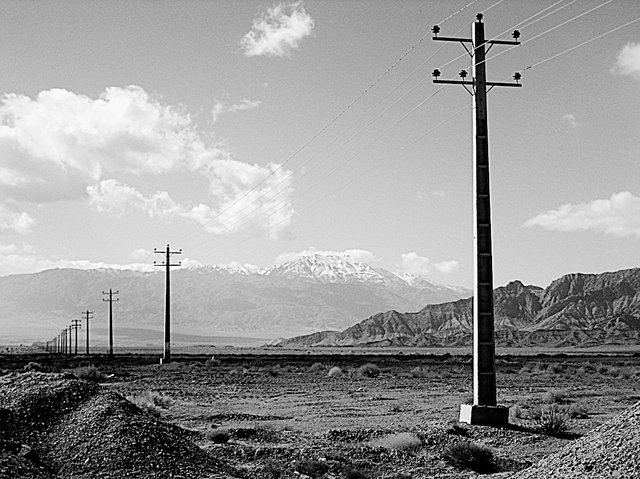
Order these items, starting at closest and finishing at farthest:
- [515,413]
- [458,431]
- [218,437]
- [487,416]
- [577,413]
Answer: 1. [218,437]
2. [458,431]
3. [487,416]
4. [515,413]
5. [577,413]

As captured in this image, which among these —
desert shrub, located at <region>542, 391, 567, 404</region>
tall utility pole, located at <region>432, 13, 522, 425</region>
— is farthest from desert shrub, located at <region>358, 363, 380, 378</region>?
tall utility pole, located at <region>432, 13, 522, 425</region>

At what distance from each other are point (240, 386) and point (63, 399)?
98.9 ft

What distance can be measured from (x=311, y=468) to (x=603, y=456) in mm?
7297

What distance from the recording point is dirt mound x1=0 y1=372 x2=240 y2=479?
1533 centimetres

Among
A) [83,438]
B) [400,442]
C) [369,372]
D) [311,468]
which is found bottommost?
[369,372]

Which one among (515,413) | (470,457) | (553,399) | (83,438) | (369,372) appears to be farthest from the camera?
(369,372)

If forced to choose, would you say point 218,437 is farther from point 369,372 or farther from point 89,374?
point 369,372

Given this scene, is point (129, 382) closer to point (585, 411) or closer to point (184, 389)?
point (184, 389)

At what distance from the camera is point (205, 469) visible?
53.5 ft

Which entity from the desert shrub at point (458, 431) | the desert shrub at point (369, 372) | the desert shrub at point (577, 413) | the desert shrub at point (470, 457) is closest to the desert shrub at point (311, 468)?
the desert shrub at point (470, 457)

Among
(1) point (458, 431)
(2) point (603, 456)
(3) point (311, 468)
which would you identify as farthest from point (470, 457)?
(2) point (603, 456)

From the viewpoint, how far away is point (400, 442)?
21.2 metres

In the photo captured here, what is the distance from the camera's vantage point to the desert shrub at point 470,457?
65.1 ft

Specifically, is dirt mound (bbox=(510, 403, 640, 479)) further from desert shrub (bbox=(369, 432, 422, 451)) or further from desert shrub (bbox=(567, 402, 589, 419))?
desert shrub (bbox=(567, 402, 589, 419))
